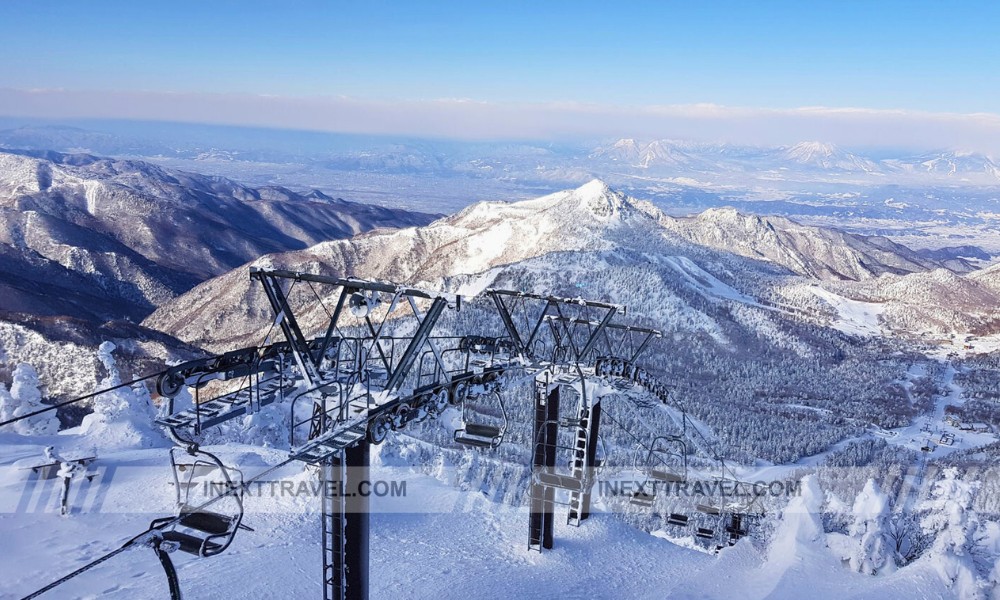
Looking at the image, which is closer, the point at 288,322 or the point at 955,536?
the point at 288,322

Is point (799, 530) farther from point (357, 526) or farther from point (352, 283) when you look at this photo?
point (352, 283)

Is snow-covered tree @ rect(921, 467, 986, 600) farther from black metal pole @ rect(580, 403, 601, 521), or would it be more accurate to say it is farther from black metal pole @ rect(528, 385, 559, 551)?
black metal pole @ rect(528, 385, 559, 551)

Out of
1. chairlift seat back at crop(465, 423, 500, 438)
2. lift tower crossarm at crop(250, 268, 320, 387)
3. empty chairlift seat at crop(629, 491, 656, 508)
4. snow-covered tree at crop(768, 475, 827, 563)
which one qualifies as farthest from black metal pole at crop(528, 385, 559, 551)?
lift tower crossarm at crop(250, 268, 320, 387)

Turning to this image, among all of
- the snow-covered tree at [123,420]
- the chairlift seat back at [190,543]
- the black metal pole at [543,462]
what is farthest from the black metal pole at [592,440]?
the snow-covered tree at [123,420]

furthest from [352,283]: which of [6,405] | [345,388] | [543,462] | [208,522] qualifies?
[6,405]

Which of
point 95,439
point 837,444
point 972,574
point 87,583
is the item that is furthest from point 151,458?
point 837,444

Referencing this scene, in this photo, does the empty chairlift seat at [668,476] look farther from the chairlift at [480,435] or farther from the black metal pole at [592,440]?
the chairlift at [480,435]
